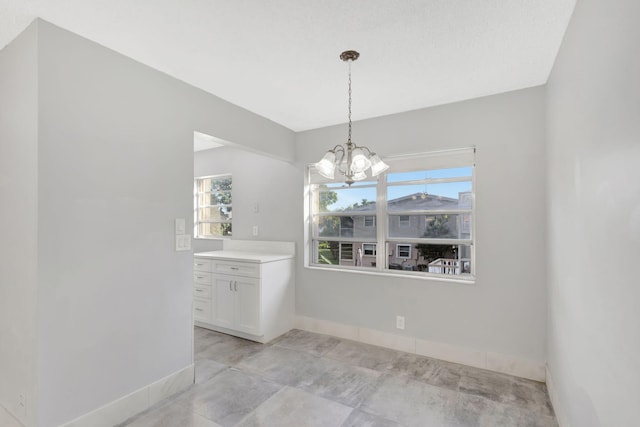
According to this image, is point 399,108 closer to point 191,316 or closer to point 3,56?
point 191,316

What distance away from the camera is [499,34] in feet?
6.32

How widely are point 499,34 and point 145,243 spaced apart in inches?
109

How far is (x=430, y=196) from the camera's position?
3.23 m

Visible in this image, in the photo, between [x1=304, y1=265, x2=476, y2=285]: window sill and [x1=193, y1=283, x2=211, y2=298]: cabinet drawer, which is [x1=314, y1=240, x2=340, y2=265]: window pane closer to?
[x1=304, y1=265, x2=476, y2=285]: window sill

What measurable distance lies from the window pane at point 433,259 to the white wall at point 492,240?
0.51 ft

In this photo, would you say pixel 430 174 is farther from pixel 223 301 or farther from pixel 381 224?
pixel 223 301

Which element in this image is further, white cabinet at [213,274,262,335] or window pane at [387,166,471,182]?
white cabinet at [213,274,262,335]

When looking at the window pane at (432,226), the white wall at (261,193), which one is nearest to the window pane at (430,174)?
the window pane at (432,226)

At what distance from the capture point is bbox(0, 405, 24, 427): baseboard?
1.89 meters

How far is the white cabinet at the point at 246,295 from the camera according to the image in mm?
3451

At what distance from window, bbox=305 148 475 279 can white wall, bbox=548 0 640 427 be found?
3.39 ft

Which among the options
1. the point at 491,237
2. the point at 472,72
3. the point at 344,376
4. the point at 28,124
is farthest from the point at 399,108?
the point at 28,124

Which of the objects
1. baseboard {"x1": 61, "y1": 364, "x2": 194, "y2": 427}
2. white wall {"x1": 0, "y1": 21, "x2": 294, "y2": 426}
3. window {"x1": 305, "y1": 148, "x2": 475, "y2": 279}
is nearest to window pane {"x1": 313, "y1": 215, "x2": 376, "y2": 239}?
window {"x1": 305, "y1": 148, "x2": 475, "y2": 279}

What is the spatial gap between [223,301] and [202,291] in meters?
0.37
